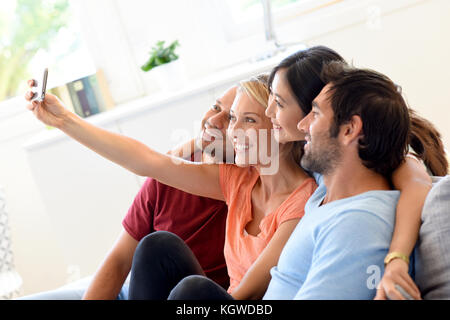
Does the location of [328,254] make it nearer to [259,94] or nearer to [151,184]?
[259,94]

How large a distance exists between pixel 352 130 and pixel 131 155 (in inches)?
26.1

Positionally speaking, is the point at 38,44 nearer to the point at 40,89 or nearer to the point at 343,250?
the point at 40,89

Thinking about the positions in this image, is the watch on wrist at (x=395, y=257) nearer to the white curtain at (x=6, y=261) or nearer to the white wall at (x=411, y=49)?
the white wall at (x=411, y=49)

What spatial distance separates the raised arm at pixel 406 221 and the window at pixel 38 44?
6.83 feet

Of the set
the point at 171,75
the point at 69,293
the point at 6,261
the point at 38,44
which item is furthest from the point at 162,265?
the point at 38,44

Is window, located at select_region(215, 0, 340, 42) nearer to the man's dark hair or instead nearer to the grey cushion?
the man's dark hair

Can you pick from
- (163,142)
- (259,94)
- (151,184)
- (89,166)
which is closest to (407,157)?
(259,94)

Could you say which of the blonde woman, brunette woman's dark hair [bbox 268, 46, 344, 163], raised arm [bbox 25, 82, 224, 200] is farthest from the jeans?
brunette woman's dark hair [bbox 268, 46, 344, 163]

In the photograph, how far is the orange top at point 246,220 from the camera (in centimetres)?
140

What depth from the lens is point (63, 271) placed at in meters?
3.09

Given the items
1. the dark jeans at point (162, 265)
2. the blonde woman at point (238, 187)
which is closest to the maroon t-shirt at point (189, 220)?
the blonde woman at point (238, 187)

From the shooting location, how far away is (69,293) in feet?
5.87

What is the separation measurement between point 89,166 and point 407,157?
5.06ft

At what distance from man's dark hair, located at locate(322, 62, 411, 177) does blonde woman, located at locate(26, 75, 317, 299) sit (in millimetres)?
276
